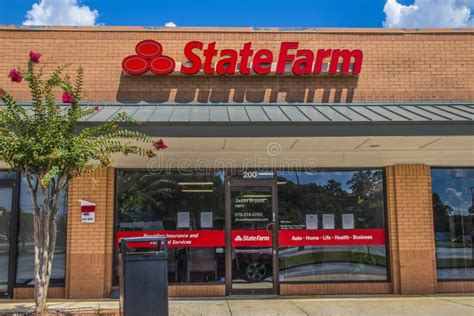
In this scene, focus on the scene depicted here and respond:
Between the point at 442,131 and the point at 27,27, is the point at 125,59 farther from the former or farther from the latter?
the point at 442,131

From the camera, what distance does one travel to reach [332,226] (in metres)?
11.7

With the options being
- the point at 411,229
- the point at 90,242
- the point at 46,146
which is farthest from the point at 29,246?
the point at 411,229

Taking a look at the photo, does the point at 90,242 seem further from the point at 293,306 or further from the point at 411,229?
the point at 411,229

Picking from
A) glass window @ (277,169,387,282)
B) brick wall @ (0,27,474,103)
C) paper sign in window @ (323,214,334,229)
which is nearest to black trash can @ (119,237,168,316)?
glass window @ (277,169,387,282)

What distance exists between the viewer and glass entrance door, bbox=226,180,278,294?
11.3m

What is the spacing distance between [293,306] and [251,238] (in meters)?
2.00

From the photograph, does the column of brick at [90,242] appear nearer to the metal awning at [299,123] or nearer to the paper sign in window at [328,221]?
the metal awning at [299,123]

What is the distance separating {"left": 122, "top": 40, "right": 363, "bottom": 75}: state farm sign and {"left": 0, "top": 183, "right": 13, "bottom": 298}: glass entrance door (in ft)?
11.9

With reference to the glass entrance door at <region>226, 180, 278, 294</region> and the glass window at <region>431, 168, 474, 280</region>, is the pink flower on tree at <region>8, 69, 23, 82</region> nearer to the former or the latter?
the glass entrance door at <region>226, 180, 278, 294</region>

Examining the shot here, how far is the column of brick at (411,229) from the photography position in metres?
11.3

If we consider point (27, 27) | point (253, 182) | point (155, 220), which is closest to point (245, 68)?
point (253, 182)

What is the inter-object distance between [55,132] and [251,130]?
3061 mm

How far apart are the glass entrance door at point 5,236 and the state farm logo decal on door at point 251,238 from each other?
466cm

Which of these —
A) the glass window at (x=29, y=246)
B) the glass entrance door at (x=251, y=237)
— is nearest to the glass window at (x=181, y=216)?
the glass entrance door at (x=251, y=237)
